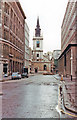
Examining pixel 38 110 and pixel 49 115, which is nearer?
pixel 49 115

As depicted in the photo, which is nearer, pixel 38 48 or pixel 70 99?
pixel 70 99

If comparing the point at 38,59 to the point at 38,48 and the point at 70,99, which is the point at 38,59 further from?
the point at 70,99

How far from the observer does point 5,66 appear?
4897 centimetres

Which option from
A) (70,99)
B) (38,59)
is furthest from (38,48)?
(70,99)

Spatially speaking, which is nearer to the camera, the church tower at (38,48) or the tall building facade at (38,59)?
the church tower at (38,48)

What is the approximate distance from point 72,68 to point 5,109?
30.9m

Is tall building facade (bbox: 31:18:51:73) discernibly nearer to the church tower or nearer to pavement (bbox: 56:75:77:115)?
the church tower

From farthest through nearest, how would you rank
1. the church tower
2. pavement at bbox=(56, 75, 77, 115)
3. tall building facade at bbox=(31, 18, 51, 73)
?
tall building facade at bbox=(31, 18, 51, 73)
the church tower
pavement at bbox=(56, 75, 77, 115)

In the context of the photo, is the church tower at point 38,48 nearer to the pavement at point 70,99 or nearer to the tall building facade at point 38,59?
the tall building facade at point 38,59

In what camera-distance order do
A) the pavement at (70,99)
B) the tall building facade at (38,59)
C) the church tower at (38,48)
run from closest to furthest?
1. the pavement at (70,99)
2. the church tower at (38,48)
3. the tall building facade at (38,59)

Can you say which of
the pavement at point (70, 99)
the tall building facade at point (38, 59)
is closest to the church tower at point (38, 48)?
the tall building facade at point (38, 59)

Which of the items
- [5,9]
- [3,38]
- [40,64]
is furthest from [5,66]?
[40,64]

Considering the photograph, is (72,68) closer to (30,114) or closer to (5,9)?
(5,9)

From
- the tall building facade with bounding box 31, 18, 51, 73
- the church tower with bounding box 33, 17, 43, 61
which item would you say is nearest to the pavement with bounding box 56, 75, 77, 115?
the church tower with bounding box 33, 17, 43, 61
